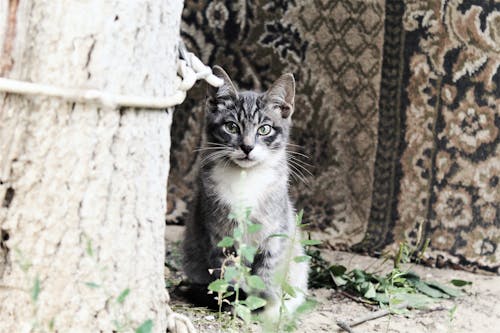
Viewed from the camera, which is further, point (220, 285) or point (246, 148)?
point (246, 148)

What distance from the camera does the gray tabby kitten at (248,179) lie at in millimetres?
2738

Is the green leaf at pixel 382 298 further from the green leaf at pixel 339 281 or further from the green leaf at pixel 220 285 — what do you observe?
the green leaf at pixel 220 285

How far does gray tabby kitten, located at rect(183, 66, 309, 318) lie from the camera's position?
8.98ft

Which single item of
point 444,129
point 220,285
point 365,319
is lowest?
point 365,319

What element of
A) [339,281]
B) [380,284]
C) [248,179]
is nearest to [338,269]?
[339,281]

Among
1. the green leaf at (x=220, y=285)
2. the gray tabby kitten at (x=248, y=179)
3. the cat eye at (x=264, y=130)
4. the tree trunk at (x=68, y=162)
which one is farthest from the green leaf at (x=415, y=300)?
the tree trunk at (x=68, y=162)

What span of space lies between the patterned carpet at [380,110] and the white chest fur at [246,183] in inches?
41.1

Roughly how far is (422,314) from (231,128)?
112 cm

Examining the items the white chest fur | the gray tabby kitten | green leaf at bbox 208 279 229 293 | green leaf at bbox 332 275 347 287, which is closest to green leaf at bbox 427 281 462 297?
green leaf at bbox 332 275 347 287

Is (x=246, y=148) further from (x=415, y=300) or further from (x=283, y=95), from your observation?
(x=415, y=300)

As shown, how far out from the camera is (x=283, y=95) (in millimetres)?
2885

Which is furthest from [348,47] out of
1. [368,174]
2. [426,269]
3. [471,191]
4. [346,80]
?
[426,269]

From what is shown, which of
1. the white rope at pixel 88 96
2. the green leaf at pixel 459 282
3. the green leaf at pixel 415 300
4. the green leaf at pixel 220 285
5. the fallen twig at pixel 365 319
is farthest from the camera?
the green leaf at pixel 459 282

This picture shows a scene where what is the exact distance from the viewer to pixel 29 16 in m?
1.70
